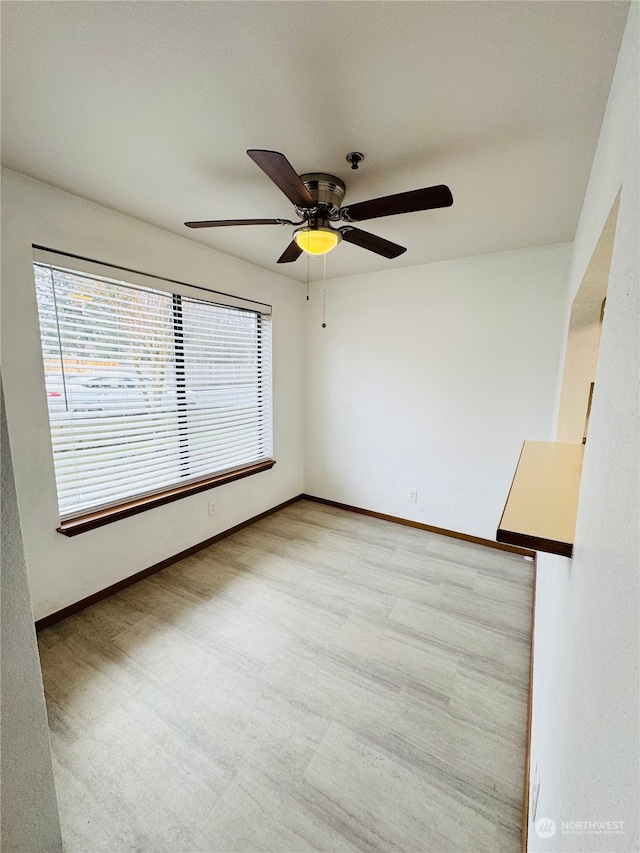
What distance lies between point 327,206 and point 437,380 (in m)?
1.82

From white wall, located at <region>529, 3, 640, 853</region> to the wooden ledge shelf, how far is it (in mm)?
76

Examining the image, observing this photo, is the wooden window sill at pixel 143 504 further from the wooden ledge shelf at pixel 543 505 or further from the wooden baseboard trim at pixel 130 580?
the wooden ledge shelf at pixel 543 505

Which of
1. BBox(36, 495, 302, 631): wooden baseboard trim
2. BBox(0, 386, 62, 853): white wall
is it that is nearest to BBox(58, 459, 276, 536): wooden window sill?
BBox(36, 495, 302, 631): wooden baseboard trim

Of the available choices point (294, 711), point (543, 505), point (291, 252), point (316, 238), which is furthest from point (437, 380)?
point (294, 711)

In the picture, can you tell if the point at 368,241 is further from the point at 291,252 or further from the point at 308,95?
the point at 308,95

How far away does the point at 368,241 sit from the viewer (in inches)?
70.1

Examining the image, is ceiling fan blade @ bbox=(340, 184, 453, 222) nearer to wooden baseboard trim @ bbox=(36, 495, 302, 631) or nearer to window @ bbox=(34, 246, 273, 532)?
window @ bbox=(34, 246, 273, 532)

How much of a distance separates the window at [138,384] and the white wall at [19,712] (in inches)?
48.8

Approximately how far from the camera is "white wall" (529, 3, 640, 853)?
0.39 meters

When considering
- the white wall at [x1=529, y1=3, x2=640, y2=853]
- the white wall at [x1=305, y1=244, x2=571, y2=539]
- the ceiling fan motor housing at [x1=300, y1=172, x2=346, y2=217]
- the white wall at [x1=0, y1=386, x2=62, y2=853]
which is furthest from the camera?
the white wall at [x1=305, y1=244, x2=571, y2=539]

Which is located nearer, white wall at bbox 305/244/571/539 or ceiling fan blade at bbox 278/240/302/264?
ceiling fan blade at bbox 278/240/302/264

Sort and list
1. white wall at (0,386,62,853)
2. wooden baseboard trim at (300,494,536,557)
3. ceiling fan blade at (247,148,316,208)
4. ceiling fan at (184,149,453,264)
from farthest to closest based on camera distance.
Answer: wooden baseboard trim at (300,494,536,557)
ceiling fan at (184,149,453,264)
ceiling fan blade at (247,148,316,208)
white wall at (0,386,62,853)

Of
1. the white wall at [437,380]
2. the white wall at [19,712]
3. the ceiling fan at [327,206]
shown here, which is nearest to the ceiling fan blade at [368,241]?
the ceiling fan at [327,206]

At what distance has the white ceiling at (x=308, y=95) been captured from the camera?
0.89m
